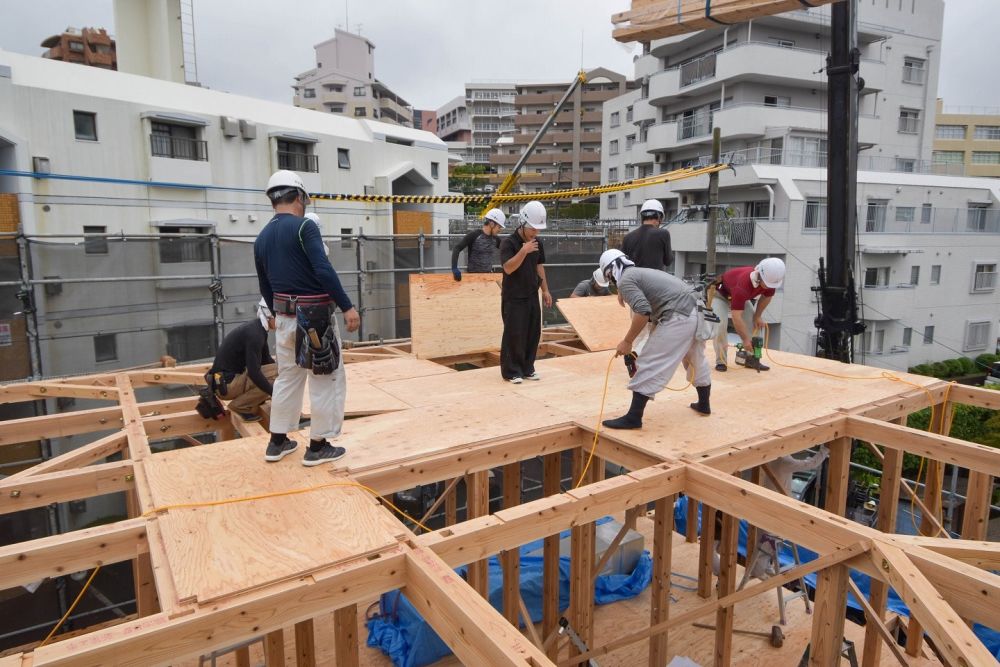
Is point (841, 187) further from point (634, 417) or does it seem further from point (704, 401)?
point (634, 417)

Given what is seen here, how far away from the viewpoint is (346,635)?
326 cm

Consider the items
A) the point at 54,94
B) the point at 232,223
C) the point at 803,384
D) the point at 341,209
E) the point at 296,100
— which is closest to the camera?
the point at 803,384

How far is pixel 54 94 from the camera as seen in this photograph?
557 inches

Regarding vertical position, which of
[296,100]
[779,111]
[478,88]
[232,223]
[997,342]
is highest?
[478,88]

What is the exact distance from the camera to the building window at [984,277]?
79.5 ft

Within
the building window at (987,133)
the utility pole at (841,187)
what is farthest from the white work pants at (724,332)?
the building window at (987,133)

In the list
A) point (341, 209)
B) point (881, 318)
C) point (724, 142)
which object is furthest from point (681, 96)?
point (341, 209)

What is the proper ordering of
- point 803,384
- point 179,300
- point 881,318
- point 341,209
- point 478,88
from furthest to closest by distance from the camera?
point 478,88, point 881,318, point 341,209, point 179,300, point 803,384

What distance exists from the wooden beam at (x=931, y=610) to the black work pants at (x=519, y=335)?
373cm

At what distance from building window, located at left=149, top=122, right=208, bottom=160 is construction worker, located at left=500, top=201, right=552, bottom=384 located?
14.1 metres

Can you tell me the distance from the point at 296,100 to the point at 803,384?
54.3 meters

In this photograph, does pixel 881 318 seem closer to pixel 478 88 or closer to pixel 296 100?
pixel 296 100

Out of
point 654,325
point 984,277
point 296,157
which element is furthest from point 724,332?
point 984,277

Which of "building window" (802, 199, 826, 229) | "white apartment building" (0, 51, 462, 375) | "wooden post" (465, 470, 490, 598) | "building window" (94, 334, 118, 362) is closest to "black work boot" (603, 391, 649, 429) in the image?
"wooden post" (465, 470, 490, 598)
